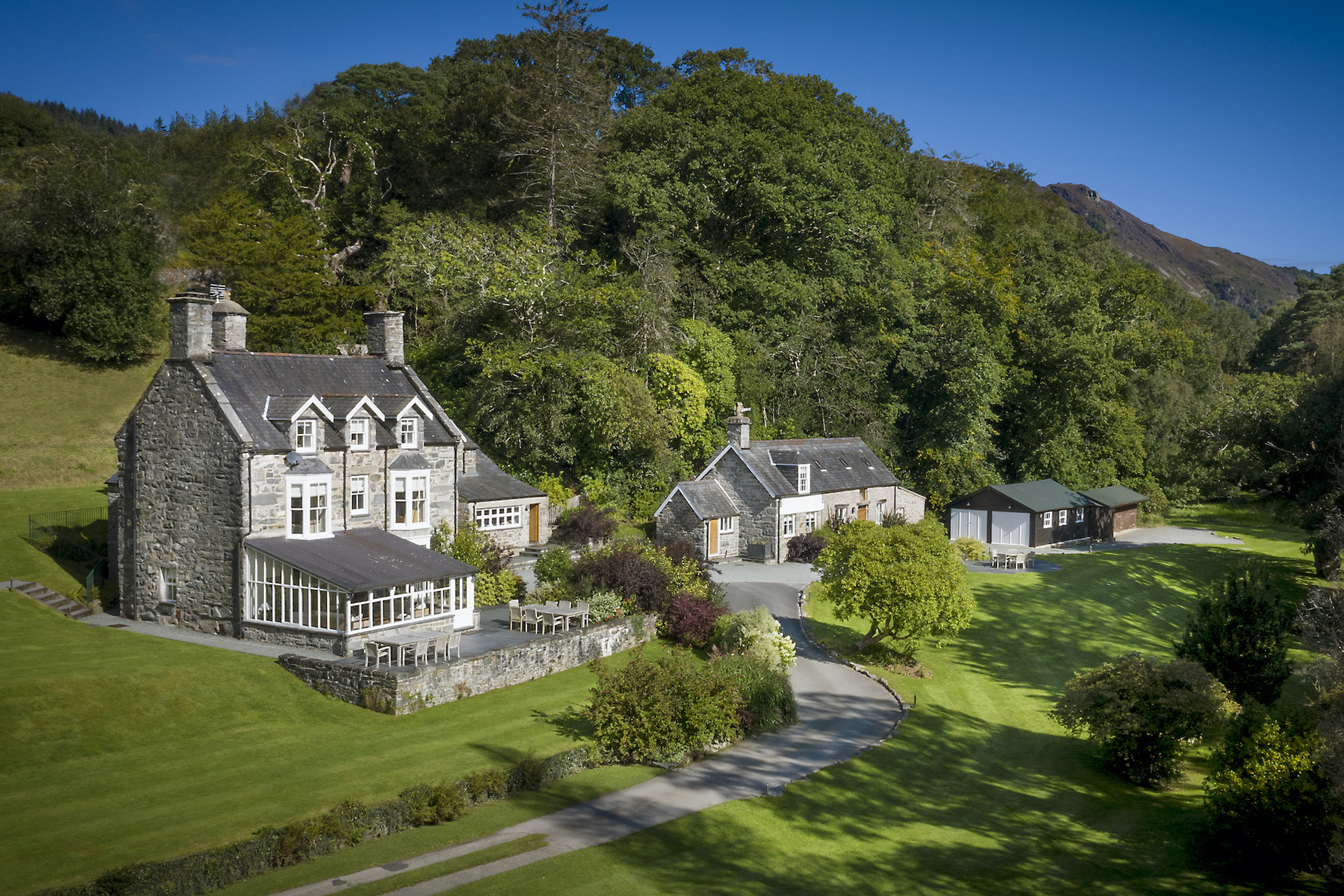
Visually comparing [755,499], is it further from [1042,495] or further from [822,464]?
[1042,495]

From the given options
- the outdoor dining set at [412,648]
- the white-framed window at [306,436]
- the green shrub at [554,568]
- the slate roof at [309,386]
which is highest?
the slate roof at [309,386]

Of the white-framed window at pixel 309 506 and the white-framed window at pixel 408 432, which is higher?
the white-framed window at pixel 408 432

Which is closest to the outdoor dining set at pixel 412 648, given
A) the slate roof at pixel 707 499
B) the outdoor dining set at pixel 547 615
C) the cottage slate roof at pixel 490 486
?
the outdoor dining set at pixel 547 615

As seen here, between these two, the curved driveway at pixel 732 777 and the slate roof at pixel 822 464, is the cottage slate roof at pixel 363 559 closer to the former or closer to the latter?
the curved driveway at pixel 732 777

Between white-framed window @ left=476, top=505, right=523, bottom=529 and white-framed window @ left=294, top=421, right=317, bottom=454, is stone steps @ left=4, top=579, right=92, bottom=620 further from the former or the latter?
white-framed window @ left=476, top=505, right=523, bottom=529

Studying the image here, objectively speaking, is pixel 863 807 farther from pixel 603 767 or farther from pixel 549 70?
pixel 549 70

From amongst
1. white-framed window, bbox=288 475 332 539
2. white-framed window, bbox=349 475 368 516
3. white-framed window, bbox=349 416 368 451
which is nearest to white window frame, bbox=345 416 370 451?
white-framed window, bbox=349 416 368 451
